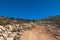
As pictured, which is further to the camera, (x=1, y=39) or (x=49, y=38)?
(x=49, y=38)

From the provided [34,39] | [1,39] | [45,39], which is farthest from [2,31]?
[45,39]

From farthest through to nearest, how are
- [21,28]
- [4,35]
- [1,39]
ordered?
[21,28], [4,35], [1,39]

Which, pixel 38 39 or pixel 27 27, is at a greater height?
pixel 27 27

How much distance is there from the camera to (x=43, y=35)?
26203 millimetres

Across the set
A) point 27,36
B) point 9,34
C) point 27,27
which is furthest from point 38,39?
point 27,27

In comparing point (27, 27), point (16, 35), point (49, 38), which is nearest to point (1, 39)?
point (16, 35)

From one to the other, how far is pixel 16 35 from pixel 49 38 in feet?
16.4

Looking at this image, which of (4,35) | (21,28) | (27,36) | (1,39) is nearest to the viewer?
(1,39)

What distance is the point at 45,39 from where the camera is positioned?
24.0 metres

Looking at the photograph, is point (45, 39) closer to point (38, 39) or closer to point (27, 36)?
point (38, 39)

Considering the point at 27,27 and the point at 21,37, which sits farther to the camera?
the point at 27,27

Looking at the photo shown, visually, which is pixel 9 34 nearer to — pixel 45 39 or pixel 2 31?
pixel 2 31

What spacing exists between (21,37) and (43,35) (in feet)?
12.5

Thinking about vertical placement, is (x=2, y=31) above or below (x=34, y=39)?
above
